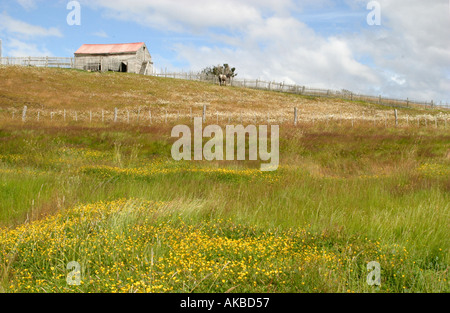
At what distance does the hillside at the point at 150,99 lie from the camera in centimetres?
3675

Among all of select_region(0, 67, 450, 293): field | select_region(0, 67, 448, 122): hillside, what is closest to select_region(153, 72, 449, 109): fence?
select_region(0, 67, 448, 122): hillside

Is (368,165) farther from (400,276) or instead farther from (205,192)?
(400,276)

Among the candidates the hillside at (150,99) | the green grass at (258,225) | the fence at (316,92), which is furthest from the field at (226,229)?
the fence at (316,92)

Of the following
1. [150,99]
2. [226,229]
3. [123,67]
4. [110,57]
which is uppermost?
[110,57]

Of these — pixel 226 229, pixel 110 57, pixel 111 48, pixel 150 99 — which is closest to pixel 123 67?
pixel 110 57

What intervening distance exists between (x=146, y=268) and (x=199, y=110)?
3489 cm

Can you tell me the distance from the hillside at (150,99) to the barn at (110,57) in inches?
A: 174

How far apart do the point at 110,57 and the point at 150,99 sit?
24264mm

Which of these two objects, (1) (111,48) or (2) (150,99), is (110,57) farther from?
(2) (150,99)

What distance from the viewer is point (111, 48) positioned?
64688 millimetres

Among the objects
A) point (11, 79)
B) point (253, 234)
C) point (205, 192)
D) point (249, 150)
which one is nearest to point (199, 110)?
point (249, 150)

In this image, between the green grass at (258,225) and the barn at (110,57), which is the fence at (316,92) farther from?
the green grass at (258,225)
